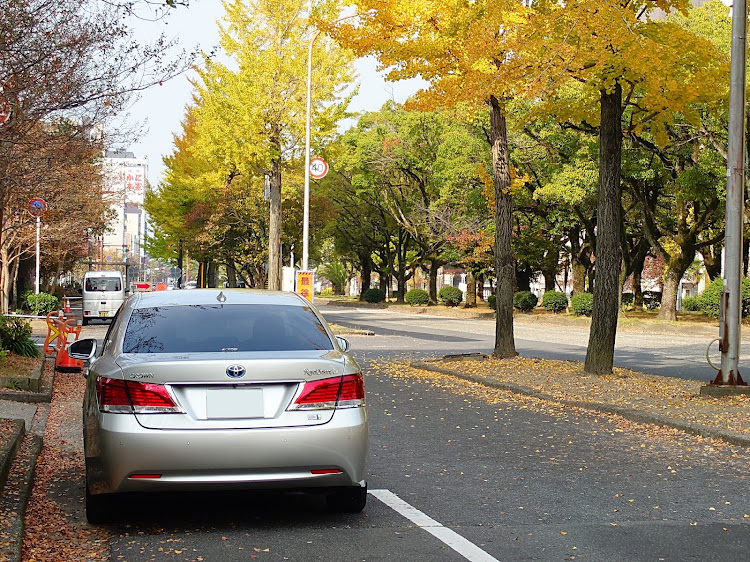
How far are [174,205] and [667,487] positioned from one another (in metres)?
56.5

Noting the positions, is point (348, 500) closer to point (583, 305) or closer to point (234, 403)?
point (234, 403)

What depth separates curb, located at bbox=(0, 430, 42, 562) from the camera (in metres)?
5.45

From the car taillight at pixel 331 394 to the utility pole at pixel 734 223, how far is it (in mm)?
7790

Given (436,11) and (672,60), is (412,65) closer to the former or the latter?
(436,11)

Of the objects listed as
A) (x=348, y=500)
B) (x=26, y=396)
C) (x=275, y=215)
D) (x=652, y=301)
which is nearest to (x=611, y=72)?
(x=26, y=396)

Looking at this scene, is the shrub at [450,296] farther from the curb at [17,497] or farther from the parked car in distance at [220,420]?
the parked car in distance at [220,420]

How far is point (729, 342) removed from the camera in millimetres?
12867

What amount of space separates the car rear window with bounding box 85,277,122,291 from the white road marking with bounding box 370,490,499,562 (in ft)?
109

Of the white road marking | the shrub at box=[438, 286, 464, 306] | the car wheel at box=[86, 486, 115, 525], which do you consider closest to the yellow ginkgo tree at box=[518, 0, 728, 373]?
the white road marking

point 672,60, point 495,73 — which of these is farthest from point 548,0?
point 672,60

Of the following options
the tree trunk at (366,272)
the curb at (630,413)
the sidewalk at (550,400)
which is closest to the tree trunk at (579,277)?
the tree trunk at (366,272)

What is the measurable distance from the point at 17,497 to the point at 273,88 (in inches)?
1139

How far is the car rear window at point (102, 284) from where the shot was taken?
3900 cm

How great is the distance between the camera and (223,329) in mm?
6734
